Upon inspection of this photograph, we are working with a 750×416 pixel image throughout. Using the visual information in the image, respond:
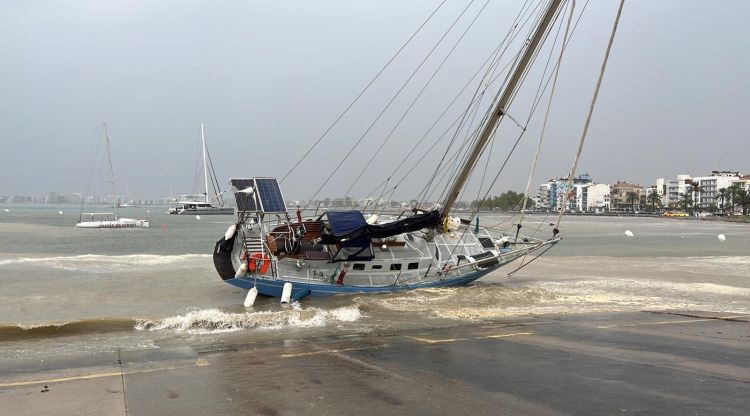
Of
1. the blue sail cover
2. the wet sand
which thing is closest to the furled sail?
the blue sail cover

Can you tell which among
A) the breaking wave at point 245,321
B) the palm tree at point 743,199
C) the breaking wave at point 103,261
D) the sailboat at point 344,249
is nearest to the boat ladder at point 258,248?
the sailboat at point 344,249

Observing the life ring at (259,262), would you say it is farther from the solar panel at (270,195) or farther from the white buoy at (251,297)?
the solar panel at (270,195)

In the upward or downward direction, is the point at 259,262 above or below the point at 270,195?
below

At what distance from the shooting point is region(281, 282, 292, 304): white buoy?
68.7 feet

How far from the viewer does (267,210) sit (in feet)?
73.9

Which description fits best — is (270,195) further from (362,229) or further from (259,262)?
(362,229)

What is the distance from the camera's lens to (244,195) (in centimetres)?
2275

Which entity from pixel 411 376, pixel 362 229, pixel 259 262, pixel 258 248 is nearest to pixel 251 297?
pixel 259 262

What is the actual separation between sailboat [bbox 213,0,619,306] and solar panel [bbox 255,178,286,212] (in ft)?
0.13

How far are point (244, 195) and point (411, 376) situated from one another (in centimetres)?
1414

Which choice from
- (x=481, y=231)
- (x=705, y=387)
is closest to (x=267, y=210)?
(x=481, y=231)

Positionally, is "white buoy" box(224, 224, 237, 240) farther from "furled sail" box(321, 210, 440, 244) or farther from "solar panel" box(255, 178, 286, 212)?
"furled sail" box(321, 210, 440, 244)

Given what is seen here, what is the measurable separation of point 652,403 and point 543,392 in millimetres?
1570

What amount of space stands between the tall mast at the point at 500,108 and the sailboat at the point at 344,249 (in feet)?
0.12
